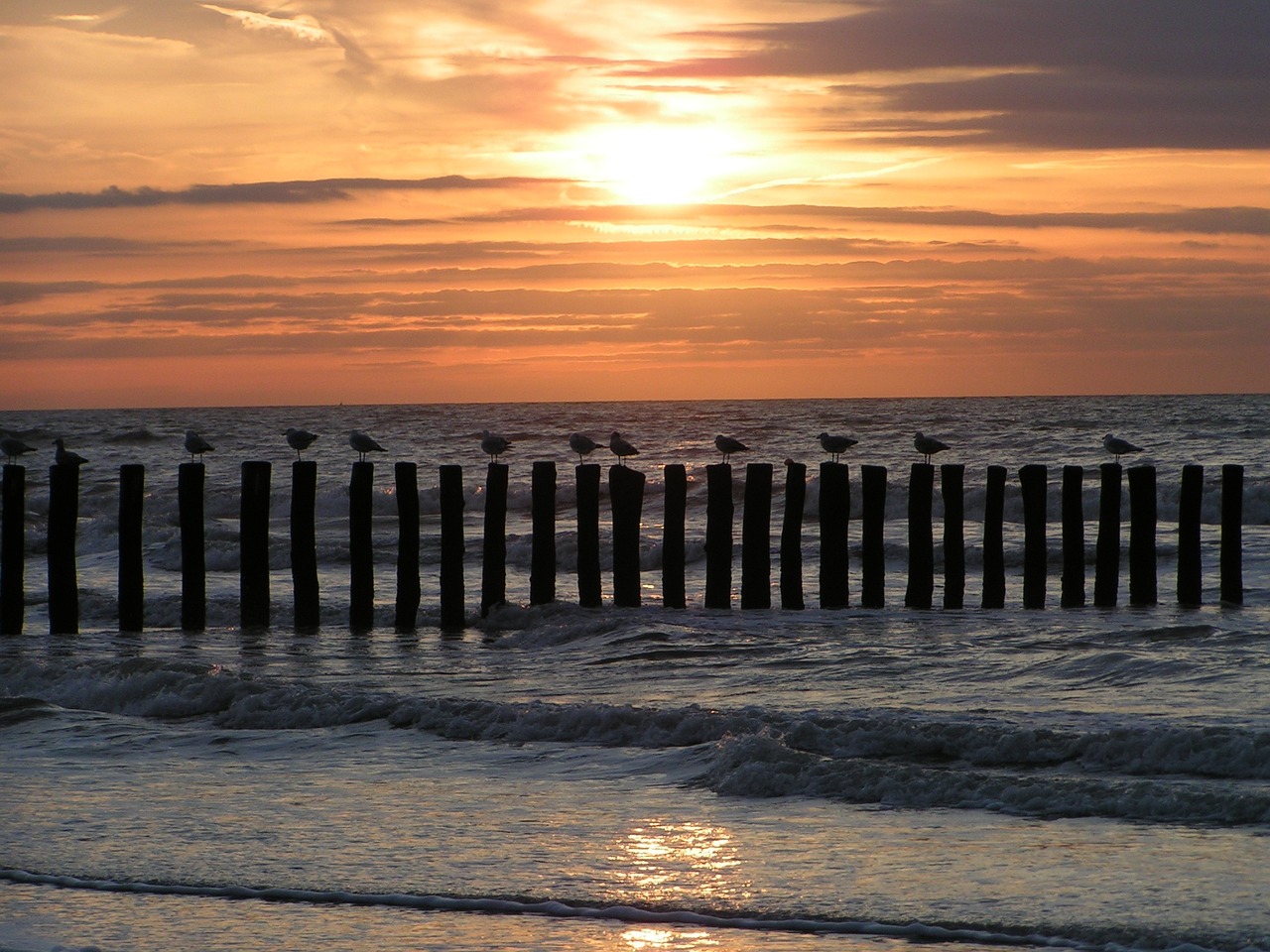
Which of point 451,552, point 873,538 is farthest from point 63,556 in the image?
point 873,538

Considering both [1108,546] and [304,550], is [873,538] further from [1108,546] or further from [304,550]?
[304,550]

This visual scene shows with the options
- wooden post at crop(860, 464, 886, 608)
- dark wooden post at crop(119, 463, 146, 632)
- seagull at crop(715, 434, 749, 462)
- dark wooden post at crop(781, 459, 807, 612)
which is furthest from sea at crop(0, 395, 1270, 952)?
seagull at crop(715, 434, 749, 462)

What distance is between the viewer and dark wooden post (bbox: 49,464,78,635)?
14.2 meters

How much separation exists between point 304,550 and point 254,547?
0.52 m

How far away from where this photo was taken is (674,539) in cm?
1512

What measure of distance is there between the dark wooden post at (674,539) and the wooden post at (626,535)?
305mm

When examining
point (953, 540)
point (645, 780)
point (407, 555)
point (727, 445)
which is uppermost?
point (727, 445)

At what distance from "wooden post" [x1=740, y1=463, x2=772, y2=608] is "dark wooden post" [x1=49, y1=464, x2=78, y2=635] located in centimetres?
666

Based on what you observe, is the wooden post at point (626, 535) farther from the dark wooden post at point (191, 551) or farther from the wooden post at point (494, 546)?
the dark wooden post at point (191, 551)

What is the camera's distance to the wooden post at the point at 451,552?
578 inches

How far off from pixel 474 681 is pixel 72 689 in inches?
111

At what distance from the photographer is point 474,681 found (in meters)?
10.9

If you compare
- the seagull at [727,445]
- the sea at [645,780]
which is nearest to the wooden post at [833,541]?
the sea at [645,780]

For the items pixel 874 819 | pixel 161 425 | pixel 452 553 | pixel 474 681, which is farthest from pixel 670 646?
pixel 161 425
